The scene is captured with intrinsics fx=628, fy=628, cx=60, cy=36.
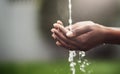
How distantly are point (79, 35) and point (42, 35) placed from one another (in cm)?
237

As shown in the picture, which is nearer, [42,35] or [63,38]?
[63,38]

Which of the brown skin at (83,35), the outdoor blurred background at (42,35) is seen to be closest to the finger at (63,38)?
the brown skin at (83,35)

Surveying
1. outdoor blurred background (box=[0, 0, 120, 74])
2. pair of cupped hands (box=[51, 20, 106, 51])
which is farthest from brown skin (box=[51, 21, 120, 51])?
outdoor blurred background (box=[0, 0, 120, 74])

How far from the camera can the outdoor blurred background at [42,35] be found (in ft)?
10.6

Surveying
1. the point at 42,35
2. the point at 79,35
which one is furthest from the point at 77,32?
the point at 42,35

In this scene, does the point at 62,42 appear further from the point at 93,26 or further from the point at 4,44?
the point at 4,44

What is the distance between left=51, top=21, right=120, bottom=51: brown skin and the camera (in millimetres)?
1501

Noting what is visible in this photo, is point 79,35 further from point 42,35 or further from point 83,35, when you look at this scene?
point 42,35

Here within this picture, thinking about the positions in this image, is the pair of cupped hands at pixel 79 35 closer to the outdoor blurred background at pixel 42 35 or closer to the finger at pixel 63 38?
the finger at pixel 63 38

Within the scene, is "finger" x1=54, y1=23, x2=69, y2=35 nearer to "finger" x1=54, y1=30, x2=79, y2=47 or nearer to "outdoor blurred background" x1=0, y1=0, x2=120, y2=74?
"finger" x1=54, y1=30, x2=79, y2=47

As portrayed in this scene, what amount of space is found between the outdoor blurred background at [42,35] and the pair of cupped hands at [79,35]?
1536 mm

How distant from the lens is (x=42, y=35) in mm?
3869

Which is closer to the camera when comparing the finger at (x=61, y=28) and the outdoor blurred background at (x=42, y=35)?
the finger at (x=61, y=28)

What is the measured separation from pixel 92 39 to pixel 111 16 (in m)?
2.28
